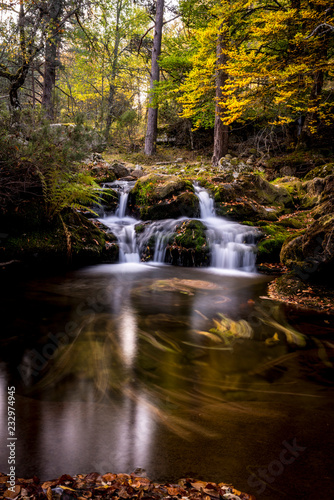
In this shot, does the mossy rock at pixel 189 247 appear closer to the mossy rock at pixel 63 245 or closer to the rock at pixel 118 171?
the mossy rock at pixel 63 245

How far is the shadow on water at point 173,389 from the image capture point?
6.47 ft

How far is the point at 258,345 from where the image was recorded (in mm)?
3928

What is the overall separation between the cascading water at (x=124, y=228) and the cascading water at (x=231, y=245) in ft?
7.78

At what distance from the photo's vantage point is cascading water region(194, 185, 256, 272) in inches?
335

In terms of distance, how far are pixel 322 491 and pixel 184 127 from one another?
20.3 m

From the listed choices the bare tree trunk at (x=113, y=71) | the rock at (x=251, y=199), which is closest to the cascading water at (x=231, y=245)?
the rock at (x=251, y=199)

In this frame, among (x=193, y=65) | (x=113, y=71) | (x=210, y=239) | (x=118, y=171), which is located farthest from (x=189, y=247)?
(x=113, y=71)

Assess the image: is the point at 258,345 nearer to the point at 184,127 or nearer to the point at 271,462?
the point at 271,462

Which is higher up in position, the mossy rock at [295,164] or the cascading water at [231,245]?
the mossy rock at [295,164]

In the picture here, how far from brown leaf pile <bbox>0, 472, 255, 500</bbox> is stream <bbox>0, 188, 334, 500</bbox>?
10cm

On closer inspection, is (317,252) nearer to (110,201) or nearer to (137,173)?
(110,201)

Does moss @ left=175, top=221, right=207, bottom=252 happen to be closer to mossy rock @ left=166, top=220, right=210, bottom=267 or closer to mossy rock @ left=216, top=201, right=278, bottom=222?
mossy rock @ left=166, top=220, right=210, bottom=267

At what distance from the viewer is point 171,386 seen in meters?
2.96

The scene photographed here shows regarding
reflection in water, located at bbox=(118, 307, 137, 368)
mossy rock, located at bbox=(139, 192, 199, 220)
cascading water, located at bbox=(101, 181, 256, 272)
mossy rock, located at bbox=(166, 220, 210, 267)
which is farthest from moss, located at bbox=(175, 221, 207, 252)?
reflection in water, located at bbox=(118, 307, 137, 368)
